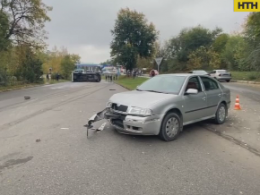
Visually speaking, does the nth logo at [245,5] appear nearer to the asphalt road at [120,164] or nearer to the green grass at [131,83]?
the green grass at [131,83]

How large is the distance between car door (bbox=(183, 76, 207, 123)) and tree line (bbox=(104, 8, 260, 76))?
18.0 meters

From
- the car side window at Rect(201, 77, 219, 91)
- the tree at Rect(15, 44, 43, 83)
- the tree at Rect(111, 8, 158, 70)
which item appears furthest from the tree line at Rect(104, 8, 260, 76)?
the car side window at Rect(201, 77, 219, 91)

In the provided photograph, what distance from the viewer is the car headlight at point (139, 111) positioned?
5.24 meters

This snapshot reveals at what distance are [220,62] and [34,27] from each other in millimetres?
37592

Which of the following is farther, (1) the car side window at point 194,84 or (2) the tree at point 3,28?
(2) the tree at point 3,28

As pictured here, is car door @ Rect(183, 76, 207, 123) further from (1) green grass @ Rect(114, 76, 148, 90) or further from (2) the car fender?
(1) green grass @ Rect(114, 76, 148, 90)

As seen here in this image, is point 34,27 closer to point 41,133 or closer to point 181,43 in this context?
point 41,133

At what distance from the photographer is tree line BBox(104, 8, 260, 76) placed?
26.9 meters

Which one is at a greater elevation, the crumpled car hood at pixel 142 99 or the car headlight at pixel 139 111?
the crumpled car hood at pixel 142 99

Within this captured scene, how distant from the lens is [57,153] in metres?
4.70

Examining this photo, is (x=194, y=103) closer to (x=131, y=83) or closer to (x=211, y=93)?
(x=211, y=93)

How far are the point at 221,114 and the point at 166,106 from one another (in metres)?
2.76

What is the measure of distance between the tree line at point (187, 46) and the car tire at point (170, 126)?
63.8 ft

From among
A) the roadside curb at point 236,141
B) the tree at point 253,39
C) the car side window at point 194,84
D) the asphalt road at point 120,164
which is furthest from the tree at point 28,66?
the roadside curb at point 236,141
